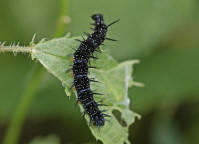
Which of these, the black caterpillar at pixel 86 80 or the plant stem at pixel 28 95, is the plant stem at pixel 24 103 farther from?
the black caterpillar at pixel 86 80

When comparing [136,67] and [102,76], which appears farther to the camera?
[136,67]

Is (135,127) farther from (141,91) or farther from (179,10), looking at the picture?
(179,10)

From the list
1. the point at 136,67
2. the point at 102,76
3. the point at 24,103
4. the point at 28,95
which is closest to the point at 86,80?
the point at 102,76

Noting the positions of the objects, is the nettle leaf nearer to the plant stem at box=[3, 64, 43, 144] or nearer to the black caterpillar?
the black caterpillar

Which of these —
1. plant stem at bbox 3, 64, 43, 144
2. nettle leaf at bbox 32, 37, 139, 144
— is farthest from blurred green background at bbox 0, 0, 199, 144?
nettle leaf at bbox 32, 37, 139, 144

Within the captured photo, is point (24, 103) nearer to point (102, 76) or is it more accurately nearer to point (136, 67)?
point (102, 76)
